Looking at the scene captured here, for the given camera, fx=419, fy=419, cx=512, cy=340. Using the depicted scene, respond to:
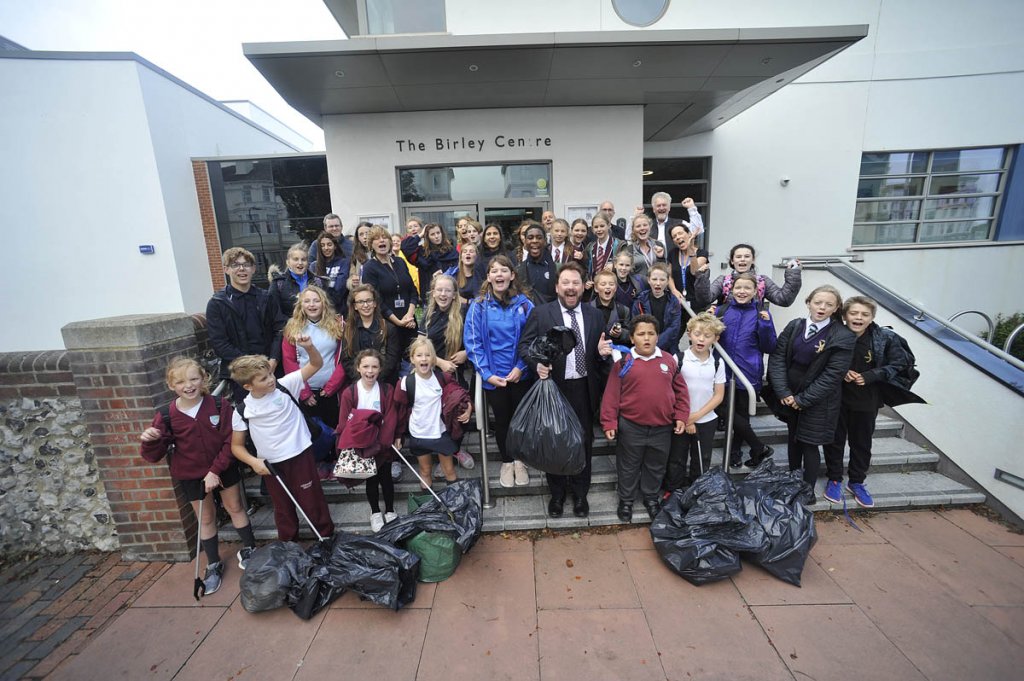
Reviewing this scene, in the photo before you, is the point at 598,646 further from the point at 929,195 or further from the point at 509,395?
the point at 929,195

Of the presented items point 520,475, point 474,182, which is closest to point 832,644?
point 520,475

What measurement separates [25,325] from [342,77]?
13180 millimetres

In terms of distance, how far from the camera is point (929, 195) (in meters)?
9.02

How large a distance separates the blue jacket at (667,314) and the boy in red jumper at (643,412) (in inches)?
21.9

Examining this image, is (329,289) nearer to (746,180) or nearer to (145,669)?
(145,669)

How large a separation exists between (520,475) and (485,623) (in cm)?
123

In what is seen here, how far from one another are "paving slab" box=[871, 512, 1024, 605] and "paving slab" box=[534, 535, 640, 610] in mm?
2115

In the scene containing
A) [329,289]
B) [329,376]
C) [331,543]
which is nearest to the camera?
[331,543]

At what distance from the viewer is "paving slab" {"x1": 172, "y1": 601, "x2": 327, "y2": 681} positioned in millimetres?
2369

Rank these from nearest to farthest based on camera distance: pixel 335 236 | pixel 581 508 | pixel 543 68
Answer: pixel 581 508, pixel 335 236, pixel 543 68

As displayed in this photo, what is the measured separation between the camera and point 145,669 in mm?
2426

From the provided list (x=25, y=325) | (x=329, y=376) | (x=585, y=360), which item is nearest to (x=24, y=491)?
(x=329, y=376)

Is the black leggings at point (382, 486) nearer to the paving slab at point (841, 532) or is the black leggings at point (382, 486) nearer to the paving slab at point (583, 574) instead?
the paving slab at point (583, 574)

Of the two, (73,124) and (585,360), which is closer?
(585,360)
